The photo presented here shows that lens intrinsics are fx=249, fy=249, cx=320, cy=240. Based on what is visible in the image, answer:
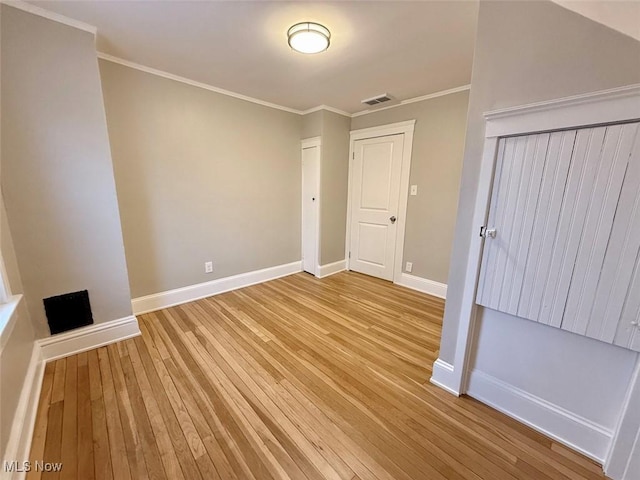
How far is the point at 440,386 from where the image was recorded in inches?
66.1

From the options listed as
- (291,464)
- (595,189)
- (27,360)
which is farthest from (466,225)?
(27,360)

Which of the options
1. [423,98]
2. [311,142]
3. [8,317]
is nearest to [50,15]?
[8,317]

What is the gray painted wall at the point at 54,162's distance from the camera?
1580 mm

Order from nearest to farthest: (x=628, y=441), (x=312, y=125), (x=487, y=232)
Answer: (x=628, y=441)
(x=487, y=232)
(x=312, y=125)

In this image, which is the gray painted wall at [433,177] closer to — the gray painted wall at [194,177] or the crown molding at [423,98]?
the crown molding at [423,98]

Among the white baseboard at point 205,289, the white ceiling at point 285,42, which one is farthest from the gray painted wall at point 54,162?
the white baseboard at point 205,289

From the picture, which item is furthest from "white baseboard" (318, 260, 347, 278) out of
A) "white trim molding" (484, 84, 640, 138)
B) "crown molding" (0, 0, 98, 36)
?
"crown molding" (0, 0, 98, 36)

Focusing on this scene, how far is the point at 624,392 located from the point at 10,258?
344 cm

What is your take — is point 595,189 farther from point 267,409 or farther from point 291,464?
point 267,409

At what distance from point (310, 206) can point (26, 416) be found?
3131 millimetres

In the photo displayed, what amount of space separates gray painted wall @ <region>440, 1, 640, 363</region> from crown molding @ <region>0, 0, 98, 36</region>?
2507mm

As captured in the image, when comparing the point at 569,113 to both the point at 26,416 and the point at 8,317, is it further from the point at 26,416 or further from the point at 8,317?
the point at 26,416

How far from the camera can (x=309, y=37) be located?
1.72 metres

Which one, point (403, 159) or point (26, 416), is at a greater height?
point (403, 159)
